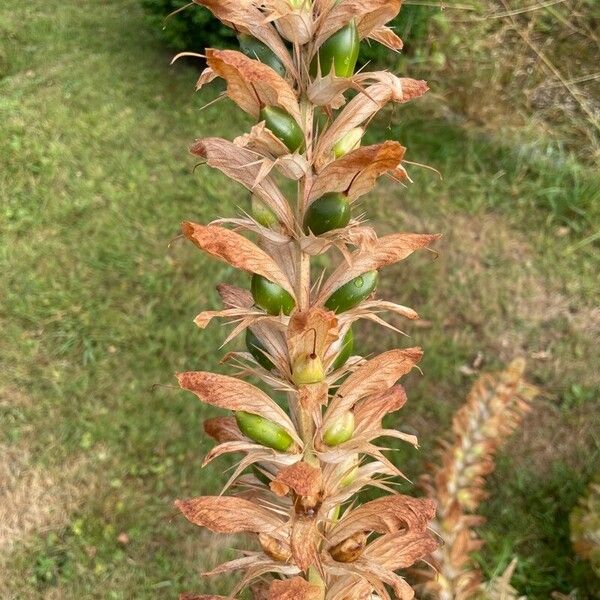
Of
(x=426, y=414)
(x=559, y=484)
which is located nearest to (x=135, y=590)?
(x=426, y=414)

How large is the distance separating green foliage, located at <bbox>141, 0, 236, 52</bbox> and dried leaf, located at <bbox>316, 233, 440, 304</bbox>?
456 centimetres

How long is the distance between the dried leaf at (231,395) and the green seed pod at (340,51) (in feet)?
1.60

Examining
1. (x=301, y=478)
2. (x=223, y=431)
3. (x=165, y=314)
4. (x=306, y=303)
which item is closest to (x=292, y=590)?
(x=301, y=478)

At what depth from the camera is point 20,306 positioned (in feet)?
13.5

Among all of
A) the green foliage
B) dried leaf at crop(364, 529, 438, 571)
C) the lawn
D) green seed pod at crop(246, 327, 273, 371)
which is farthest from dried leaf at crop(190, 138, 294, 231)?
the green foliage

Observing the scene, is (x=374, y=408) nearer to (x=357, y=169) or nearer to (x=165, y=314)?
(x=357, y=169)

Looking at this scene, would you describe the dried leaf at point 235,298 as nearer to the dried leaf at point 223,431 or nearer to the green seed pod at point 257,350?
the green seed pod at point 257,350

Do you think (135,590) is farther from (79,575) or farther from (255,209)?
(255,209)

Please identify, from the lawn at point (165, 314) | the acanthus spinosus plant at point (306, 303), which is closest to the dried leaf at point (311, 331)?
the acanthus spinosus plant at point (306, 303)

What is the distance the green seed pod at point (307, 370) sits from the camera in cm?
100

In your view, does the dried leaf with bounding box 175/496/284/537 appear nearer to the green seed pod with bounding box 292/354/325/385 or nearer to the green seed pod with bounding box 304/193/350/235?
the green seed pod with bounding box 292/354/325/385

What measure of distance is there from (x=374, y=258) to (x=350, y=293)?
67mm

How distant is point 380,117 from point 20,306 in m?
2.94

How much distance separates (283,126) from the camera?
92 centimetres
